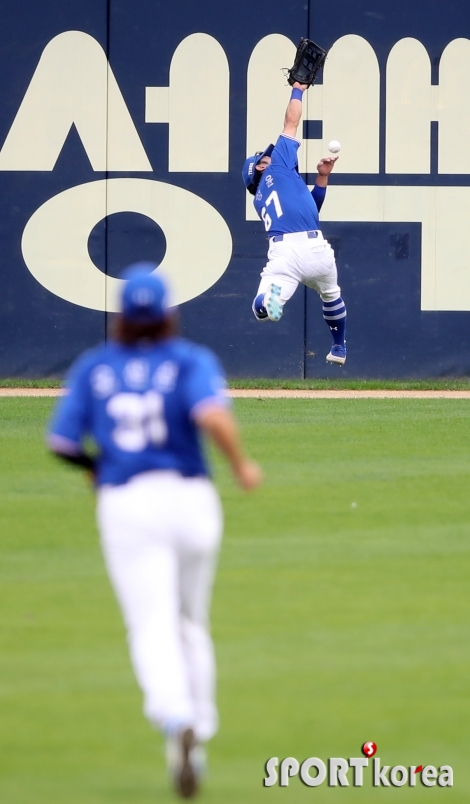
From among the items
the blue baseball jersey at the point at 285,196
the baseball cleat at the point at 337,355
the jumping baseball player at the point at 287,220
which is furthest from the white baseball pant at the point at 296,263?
the baseball cleat at the point at 337,355

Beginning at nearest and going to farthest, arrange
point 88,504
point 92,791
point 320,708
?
point 92,791 < point 320,708 < point 88,504

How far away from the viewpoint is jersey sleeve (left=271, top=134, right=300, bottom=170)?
15.7 metres

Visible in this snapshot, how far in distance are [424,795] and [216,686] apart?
1392 millimetres

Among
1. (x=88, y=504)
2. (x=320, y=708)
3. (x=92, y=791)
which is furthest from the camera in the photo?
(x=88, y=504)

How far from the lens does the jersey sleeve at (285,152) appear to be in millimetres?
15727

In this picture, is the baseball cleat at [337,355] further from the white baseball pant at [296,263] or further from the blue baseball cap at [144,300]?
the blue baseball cap at [144,300]

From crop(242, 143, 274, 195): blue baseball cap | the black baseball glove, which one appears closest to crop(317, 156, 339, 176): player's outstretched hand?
crop(242, 143, 274, 195): blue baseball cap

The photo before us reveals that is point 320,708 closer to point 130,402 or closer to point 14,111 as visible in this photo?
point 130,402

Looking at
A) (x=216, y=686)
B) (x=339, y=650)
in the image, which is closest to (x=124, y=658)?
(x=216, y=686)

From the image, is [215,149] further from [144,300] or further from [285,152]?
[144,300]

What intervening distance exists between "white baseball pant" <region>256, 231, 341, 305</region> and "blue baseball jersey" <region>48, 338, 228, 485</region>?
429 inches

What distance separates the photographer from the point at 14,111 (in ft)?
66.5

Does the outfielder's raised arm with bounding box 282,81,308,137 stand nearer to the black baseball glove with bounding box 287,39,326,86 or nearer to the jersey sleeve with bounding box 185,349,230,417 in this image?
the black baseball glove with bounding box 287,39,326,86

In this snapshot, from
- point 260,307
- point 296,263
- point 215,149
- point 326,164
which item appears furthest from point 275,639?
point 215,149
